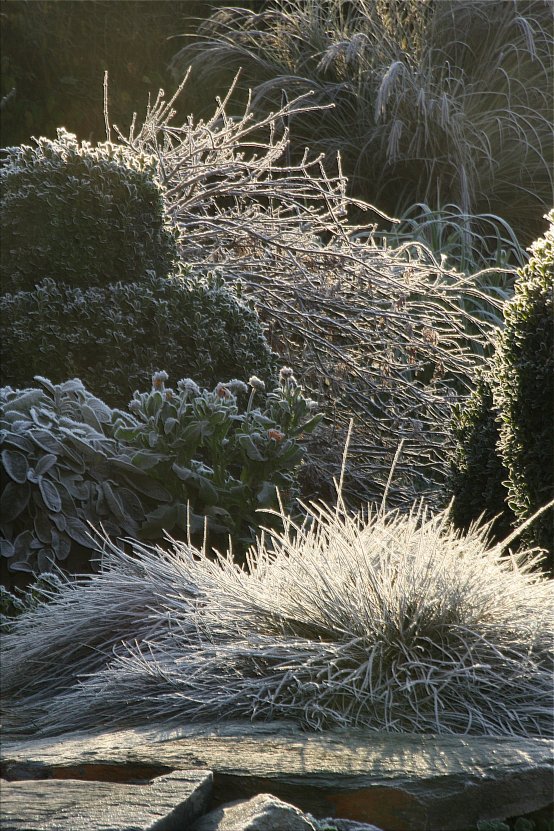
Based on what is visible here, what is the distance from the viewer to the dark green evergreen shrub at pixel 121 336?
15.8ft

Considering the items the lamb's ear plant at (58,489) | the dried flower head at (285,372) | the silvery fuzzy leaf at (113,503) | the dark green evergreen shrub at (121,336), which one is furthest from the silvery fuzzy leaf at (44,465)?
the dried flower head at (285,372)

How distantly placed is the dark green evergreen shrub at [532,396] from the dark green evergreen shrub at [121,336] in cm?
157

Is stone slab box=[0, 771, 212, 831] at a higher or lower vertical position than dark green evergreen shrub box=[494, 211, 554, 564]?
lower

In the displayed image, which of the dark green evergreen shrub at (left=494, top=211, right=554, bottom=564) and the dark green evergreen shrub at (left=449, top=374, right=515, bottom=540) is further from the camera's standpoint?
the dark green evergreen shrub at (left=449, top=374, right=515, bottom=540)

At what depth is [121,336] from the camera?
15.6 feet

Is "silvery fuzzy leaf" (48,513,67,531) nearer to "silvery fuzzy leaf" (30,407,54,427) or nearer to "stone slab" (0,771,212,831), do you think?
"silvery fuzzy leaf" (30,407,54,427)

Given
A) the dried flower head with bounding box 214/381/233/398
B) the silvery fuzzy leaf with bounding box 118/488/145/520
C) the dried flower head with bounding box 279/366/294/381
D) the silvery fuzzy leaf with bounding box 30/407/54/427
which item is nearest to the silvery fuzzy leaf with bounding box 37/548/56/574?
the silvery fuzzy leaf with bounding box 118/488/145/520

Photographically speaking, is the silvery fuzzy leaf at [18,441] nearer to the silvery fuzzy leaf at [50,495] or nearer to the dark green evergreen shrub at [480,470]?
the silvery fuzzy leaf at [50,495]

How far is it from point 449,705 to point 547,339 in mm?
1704

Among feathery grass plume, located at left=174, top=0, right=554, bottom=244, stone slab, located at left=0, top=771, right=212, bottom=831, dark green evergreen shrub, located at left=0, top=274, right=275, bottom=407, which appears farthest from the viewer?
feathery grass plume, located at left=174, top=0, right=554, bottom=244

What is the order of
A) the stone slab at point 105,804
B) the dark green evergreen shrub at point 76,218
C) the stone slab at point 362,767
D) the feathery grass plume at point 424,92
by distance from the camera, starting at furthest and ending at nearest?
the feathery grass plume at point 424,92 → the dark green evergreen shrub at point 76,218 → the stone slab at point 362,767 → the stone slab at point 105,804

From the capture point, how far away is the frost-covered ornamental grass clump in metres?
2.37

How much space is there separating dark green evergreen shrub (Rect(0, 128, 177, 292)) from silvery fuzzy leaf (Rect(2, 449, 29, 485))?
141 centimetres

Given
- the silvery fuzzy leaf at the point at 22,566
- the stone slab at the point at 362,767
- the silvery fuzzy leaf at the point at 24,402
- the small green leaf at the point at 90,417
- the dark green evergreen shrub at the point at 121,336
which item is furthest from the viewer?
the dark green evergreen shrub at the point at 121,336
